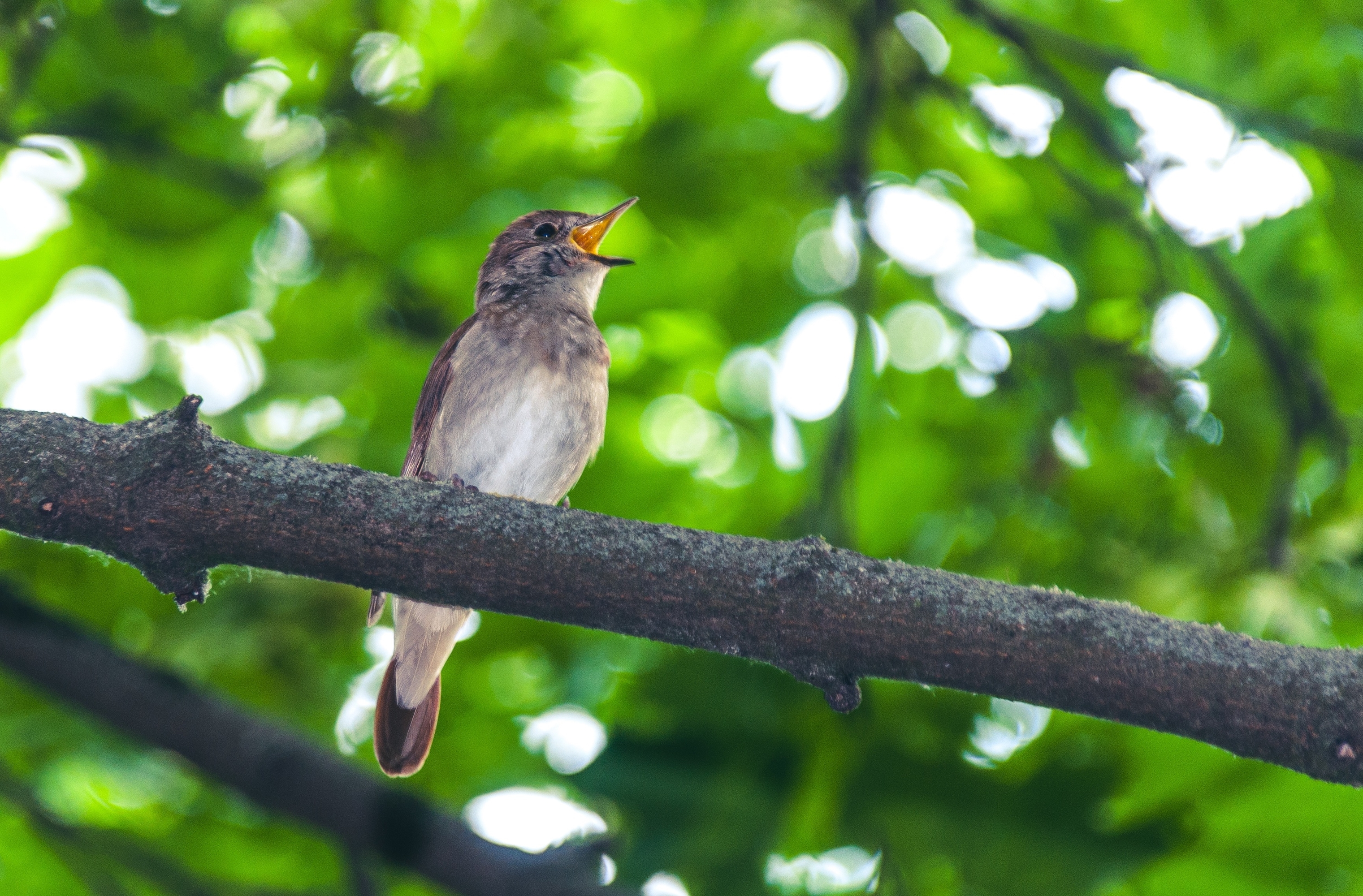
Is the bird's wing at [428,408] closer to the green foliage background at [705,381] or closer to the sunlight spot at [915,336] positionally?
the green foliage background at [705,381]

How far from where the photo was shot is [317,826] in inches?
169

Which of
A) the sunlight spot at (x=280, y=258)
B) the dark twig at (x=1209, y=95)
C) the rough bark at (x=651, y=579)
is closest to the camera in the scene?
the rough bark at (x=651, y=579)

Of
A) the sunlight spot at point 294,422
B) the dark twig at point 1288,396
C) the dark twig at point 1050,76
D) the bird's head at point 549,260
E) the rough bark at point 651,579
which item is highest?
the dark twig at point 1050,76

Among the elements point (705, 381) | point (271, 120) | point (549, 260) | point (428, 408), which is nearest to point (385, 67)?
point (271, 120)

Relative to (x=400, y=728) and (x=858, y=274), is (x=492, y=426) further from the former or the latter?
(x=858, y=274)

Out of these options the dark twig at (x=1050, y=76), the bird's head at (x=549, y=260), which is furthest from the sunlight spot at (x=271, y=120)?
the dark twig at (x=1050, y=76)

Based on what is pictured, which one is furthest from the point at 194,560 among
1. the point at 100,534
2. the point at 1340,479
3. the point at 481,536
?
the point at 1340,479

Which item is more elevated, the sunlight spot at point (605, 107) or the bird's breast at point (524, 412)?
the sunlight spot at point (605, 107)

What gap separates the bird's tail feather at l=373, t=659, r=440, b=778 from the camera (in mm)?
4195

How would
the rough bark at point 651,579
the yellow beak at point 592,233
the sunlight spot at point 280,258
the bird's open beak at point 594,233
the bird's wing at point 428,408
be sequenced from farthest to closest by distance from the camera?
the yellow beak at point 592,233 → the bird's open beak at point 594,233 → the sunlight spot at point 280,258 → the bird's wing at point 428,408 → the rough bark at point 651,579

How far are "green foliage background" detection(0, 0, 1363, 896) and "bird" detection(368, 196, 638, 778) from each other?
0.51ft

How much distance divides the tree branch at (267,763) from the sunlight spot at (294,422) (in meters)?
0.98

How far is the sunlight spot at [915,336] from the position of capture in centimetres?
514

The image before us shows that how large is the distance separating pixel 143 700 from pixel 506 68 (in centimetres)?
282
